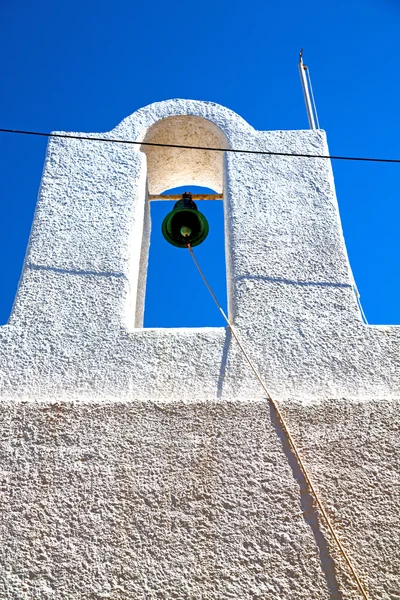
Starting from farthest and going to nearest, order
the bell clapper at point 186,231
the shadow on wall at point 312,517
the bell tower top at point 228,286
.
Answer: the bell clapper at point 186,231
the bell tower top at point 228,286
the shadow on wall at point 312,517

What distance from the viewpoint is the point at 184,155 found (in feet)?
11.4

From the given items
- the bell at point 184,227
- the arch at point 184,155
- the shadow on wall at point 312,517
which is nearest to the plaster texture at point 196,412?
the shadow on wall at point 312,517

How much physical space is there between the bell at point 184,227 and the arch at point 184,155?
0.38 meters

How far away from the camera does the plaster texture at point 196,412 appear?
66.1 inches

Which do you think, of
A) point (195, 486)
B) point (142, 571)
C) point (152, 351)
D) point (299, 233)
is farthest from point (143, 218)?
point (142, 571)

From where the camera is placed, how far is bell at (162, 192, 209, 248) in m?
3.14

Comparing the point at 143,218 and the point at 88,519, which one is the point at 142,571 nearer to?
the point at 88,519

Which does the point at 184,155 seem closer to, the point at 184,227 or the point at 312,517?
the point at 184,227

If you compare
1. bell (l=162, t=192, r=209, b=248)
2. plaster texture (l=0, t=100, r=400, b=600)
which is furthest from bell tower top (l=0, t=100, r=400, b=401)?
bell (l=162, t=192, r=209, b=248)

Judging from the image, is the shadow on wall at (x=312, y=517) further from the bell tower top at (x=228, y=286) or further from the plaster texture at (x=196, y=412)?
the bell tower top at (x=228, y=286)

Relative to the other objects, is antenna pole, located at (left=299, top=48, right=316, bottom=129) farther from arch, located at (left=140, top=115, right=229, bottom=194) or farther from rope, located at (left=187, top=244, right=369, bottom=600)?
rope, located at (left=187, top=244, right=369, bottom=600)

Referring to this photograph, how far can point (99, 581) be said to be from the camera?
1646mm

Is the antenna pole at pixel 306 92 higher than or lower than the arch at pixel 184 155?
higher

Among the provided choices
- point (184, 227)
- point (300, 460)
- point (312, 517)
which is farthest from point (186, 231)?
point (312, 517)
